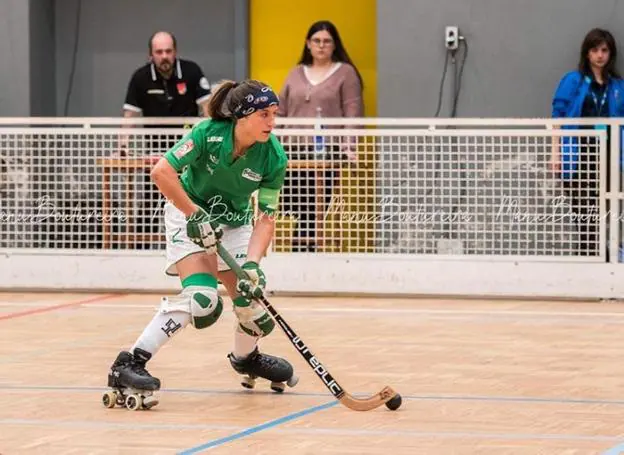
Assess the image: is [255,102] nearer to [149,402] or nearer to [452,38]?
[149,402]

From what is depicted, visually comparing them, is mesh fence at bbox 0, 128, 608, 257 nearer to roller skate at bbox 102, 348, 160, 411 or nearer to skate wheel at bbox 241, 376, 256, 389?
skate wheel at bbox 241, 376, 256, 389

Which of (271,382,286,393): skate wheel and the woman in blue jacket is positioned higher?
the woman in blue jacket

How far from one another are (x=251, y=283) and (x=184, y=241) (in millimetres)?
450

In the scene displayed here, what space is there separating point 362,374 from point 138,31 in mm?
7528

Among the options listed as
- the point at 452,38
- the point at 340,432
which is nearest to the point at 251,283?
the point at 340,432

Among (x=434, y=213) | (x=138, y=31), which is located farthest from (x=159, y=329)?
(x=138, y=31)

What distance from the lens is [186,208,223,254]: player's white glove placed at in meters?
6.39

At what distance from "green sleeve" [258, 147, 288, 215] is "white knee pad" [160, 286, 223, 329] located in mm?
483

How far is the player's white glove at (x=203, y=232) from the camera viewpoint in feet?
21.0

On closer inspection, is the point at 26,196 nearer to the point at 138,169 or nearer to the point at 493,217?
the point at 138,169

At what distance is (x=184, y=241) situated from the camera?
6.70 meters

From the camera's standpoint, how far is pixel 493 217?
11203 mm

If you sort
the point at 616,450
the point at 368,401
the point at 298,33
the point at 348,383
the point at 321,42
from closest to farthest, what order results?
the point at 616,450, the point at 368,401, the point at 348,383, the point at 321,42, the point at 298,33

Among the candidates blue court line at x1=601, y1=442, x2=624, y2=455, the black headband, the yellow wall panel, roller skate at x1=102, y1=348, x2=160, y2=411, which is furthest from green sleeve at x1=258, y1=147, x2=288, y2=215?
the yellow wall panel
